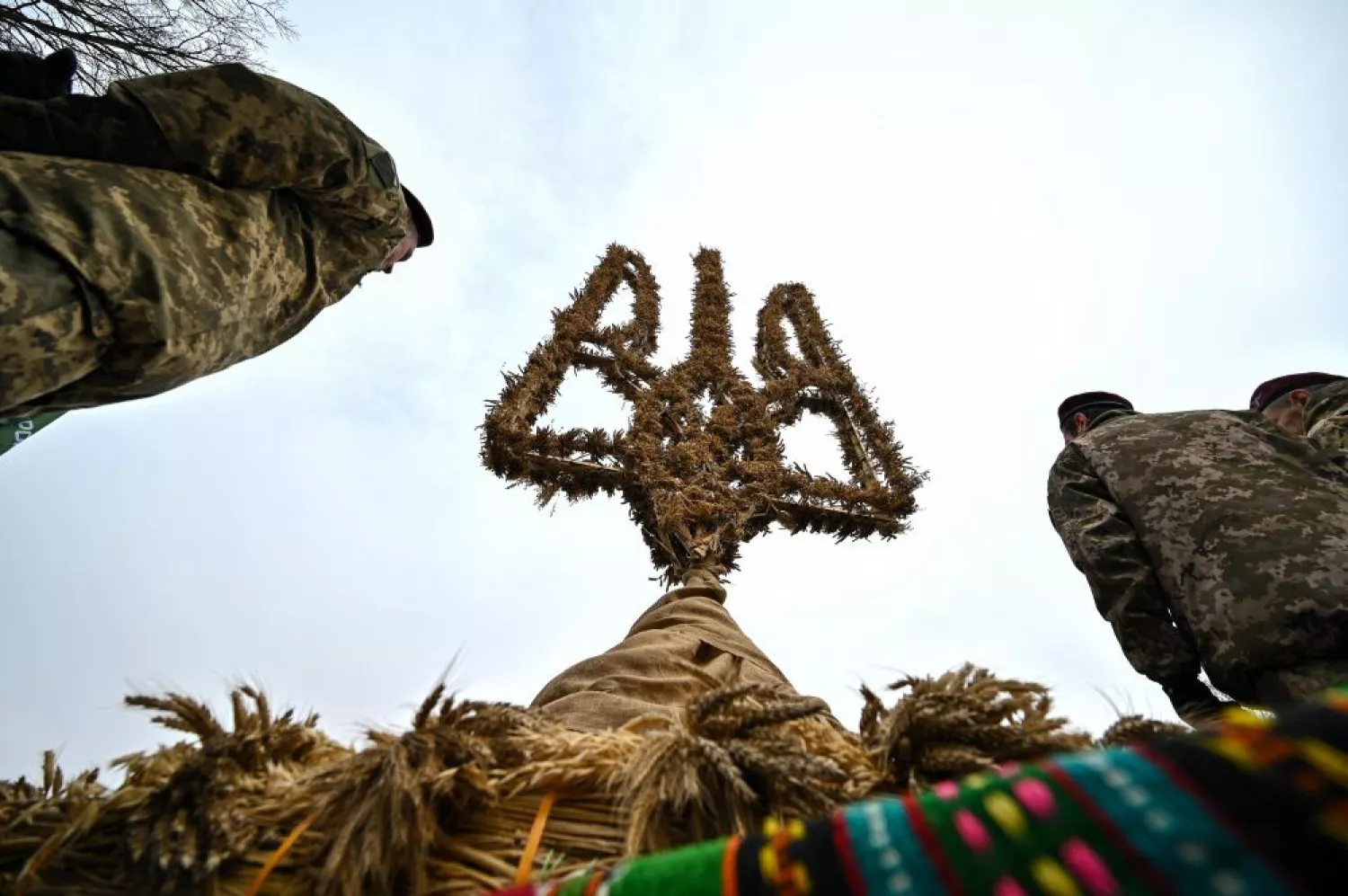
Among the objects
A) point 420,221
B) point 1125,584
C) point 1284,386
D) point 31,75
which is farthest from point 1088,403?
point 31,75

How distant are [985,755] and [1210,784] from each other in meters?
0.62

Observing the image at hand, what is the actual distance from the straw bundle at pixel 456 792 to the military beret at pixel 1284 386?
8.71ft

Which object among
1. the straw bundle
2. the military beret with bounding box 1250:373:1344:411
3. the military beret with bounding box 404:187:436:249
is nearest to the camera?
the straw bundle

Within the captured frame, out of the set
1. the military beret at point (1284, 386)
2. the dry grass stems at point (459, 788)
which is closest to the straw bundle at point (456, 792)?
the dry grass stems at point (459, 788)

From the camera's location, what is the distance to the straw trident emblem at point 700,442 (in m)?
4.08

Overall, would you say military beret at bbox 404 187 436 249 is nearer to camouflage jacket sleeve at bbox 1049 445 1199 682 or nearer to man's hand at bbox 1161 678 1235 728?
camouflage jacket sleeve at bbox 1049 445 1199 682

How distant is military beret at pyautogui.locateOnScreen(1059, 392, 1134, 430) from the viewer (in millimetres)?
3031

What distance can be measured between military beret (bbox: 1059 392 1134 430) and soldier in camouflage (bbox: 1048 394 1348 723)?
2.29ft

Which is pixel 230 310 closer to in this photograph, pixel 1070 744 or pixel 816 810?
pixel 816 810

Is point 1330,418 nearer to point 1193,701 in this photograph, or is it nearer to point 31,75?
point 1193,701

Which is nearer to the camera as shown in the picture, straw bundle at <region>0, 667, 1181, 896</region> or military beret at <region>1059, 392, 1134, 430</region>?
straw bundle at <region>0, 667, 1181, 896</region>

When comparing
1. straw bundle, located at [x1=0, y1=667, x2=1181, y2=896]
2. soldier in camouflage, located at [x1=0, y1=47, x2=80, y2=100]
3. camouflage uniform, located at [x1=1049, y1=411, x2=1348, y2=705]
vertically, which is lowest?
straw bundle, located at [x1=0, y1=667, x2=1181, y2=896]

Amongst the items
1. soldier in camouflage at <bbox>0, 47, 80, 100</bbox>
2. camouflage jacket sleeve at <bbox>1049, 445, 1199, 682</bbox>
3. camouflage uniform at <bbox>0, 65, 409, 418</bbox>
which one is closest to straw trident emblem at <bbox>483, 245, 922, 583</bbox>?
camouflage jacket sleeve at <bbox>1049, 445, 1199, 682</bbox>

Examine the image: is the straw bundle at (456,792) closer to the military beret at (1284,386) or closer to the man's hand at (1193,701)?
the man's hand at (1193,701)
